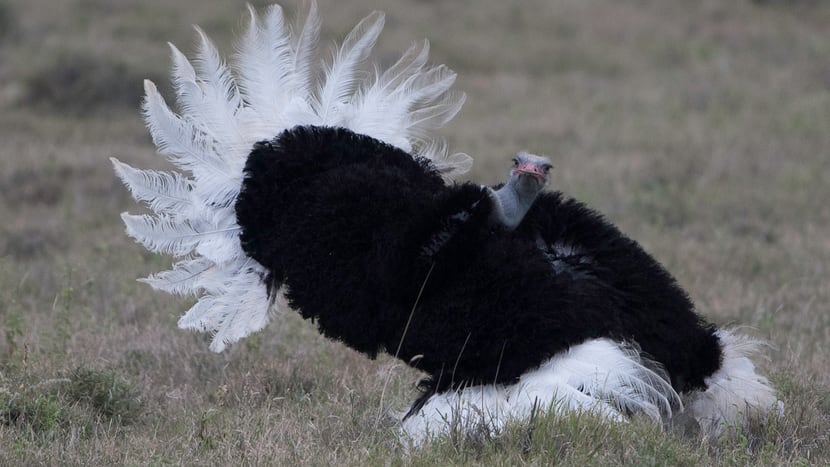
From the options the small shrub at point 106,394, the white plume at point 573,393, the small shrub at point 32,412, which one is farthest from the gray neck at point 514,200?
the small shrub at point 32,412

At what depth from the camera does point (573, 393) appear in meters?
4.11

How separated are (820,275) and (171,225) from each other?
5.19 meters

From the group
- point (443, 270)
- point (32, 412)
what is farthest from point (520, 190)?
point (32, 412)

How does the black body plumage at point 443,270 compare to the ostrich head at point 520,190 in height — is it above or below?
below

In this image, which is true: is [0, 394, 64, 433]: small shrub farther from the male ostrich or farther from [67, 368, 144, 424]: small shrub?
the male ostrich

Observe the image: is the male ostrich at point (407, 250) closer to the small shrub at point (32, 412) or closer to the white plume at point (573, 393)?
the white plume at point (573, 393)

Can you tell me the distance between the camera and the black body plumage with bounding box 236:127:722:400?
4199 mm

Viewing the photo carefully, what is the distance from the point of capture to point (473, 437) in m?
4.22

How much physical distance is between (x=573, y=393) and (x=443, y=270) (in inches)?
25.6

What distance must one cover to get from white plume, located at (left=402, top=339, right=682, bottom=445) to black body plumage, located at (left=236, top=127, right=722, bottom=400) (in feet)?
0.17

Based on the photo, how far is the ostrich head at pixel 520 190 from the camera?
439 cm

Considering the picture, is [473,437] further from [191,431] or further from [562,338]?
[191,431]

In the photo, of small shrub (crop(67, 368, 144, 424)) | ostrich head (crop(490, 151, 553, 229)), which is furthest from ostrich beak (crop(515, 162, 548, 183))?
small shrub (crop(67, 368, 144, 424))

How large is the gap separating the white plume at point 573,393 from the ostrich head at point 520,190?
599 millimetres
